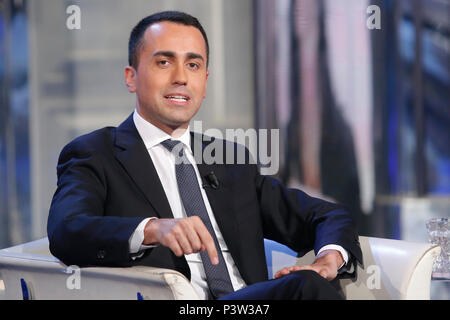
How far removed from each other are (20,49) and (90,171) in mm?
2095

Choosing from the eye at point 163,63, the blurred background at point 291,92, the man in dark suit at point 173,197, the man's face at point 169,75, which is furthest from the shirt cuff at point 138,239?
the blurred background at point 291,92

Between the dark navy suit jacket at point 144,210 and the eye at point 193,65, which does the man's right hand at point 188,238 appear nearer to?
the dark navy suit jacket at point 144,210

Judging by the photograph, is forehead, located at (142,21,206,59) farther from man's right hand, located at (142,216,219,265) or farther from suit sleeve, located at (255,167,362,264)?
man's right hand, located at (142,216,219,265)

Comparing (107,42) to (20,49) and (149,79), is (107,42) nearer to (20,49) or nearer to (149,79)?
(20,49)

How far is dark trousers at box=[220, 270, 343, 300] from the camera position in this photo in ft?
4.87

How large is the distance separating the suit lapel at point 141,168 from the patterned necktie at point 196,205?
0.08 m

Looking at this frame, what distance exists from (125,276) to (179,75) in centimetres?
70

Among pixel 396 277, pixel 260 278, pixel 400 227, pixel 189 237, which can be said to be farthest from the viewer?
pixel 400 227

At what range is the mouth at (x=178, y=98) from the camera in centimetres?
198

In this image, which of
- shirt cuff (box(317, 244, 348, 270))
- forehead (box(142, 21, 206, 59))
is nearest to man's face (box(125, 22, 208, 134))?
forehead (box(142, 21, 206, 59))

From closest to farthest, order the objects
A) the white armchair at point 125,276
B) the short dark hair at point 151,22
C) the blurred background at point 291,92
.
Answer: the white armchair at point 125,276
the short dark hair at point 151,22
the blurred background at point 291,92

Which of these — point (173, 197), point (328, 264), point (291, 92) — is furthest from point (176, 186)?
point (291, 92)
